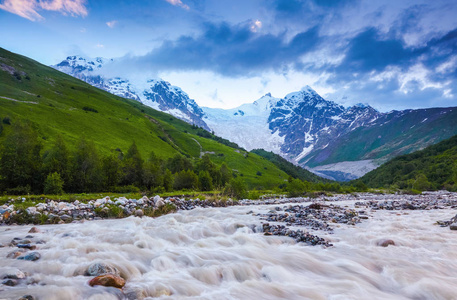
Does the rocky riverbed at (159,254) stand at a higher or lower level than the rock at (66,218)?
higher

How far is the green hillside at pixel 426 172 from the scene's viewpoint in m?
80.3

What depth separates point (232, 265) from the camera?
741 cm

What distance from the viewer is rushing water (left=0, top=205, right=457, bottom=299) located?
5895 millimetres

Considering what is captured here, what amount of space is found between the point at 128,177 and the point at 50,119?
64387 mm

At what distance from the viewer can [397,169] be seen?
465 ft

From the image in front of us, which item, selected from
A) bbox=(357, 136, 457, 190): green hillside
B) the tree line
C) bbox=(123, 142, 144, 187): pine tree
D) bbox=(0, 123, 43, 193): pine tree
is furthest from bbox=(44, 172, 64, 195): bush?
bbox=(357, 136, 457, 190): green hillside

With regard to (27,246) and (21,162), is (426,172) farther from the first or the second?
(27,246)

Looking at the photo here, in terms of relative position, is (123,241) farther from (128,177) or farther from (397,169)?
(397,169)

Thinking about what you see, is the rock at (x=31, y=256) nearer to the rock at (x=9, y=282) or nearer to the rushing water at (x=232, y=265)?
the rushing water at (x=232, y=265)

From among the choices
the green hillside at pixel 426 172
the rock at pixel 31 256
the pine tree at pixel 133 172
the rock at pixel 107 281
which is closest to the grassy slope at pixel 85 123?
the pine tree at pixel 133 172

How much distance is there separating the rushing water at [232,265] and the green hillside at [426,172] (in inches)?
3241

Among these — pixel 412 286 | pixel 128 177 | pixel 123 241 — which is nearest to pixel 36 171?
pixel 128 177

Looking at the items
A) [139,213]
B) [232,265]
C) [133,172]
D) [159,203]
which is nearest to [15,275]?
[232,265]

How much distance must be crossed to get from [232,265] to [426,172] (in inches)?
5193
